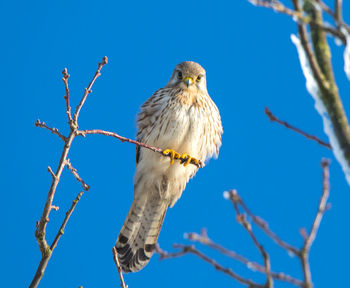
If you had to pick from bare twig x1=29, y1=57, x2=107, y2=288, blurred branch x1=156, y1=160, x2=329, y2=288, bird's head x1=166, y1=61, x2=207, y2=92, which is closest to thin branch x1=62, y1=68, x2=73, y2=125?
bare twig x1=29, y1=57, x2=107, y2=288

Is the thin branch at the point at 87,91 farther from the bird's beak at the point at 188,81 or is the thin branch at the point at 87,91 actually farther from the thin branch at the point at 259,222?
the bird's beak at the point at 188,81

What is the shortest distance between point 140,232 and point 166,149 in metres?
1.12

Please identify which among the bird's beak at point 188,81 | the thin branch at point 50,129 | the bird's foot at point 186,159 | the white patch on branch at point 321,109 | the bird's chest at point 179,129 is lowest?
the white patch on branch at point 321,109

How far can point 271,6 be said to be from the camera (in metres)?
1.67

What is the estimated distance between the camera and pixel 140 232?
19.6ft

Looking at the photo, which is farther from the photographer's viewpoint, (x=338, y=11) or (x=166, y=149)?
(x=166, y=149)

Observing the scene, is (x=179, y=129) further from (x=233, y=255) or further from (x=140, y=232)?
(x=233, y=255)

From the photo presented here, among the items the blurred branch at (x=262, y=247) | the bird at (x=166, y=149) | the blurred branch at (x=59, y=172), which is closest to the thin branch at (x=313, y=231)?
the blurred branch at (x=262, y=247)

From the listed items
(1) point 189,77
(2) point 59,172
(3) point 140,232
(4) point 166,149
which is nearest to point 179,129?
→ (4) point 166,149

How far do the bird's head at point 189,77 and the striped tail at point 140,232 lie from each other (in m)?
1.32

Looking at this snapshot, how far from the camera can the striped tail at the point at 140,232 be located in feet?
19.0

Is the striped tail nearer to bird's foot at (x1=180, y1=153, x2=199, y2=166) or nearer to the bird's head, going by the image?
bird's foot at (x1=180, y1=153, x2=199, y2=166)

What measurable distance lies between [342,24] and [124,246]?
4604mm

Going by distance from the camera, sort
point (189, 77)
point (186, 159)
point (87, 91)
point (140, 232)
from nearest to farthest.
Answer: point (87, 91), point (186, 159), point (140, 232), point (189, 77)
